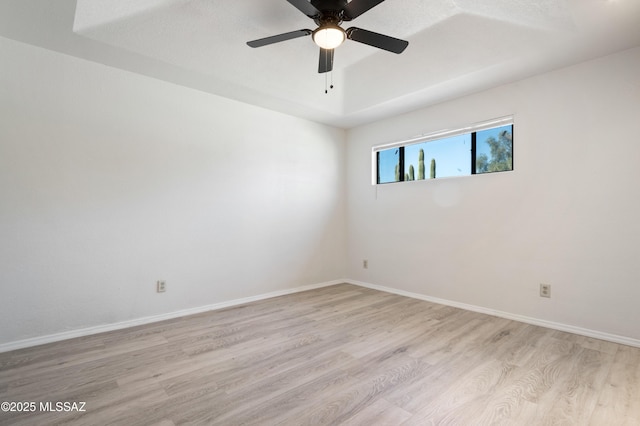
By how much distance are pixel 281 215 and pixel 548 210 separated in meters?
2.93

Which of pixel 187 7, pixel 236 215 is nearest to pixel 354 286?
pixel 236 215

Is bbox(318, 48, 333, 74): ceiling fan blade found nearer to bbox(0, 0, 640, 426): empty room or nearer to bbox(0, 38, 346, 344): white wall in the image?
bbox(0, 0, 640, 426): empty room

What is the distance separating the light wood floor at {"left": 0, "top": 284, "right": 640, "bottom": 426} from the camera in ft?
5.15

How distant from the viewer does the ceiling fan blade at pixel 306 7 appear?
1.72 metres

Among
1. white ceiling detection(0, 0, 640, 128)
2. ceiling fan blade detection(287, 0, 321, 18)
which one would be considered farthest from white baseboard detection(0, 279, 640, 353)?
ceiling fan blade detection(287, 0, 321, 18)

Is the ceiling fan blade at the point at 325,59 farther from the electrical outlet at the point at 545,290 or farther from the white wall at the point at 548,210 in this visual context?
the electrical outlet at the point at 545,290

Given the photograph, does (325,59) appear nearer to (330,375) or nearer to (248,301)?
(330,375)

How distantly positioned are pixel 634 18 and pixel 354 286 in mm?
3825

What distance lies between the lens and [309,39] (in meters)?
2.67

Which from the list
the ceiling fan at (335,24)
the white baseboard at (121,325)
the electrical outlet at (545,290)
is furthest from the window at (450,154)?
the white baseboard at (121,325)

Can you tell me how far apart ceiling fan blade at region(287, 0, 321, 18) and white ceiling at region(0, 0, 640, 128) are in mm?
522

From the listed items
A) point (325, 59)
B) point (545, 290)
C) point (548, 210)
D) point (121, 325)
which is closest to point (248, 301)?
point (121, 325)

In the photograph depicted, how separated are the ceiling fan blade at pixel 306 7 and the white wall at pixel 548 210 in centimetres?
230

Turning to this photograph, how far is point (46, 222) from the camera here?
8.16 ft
